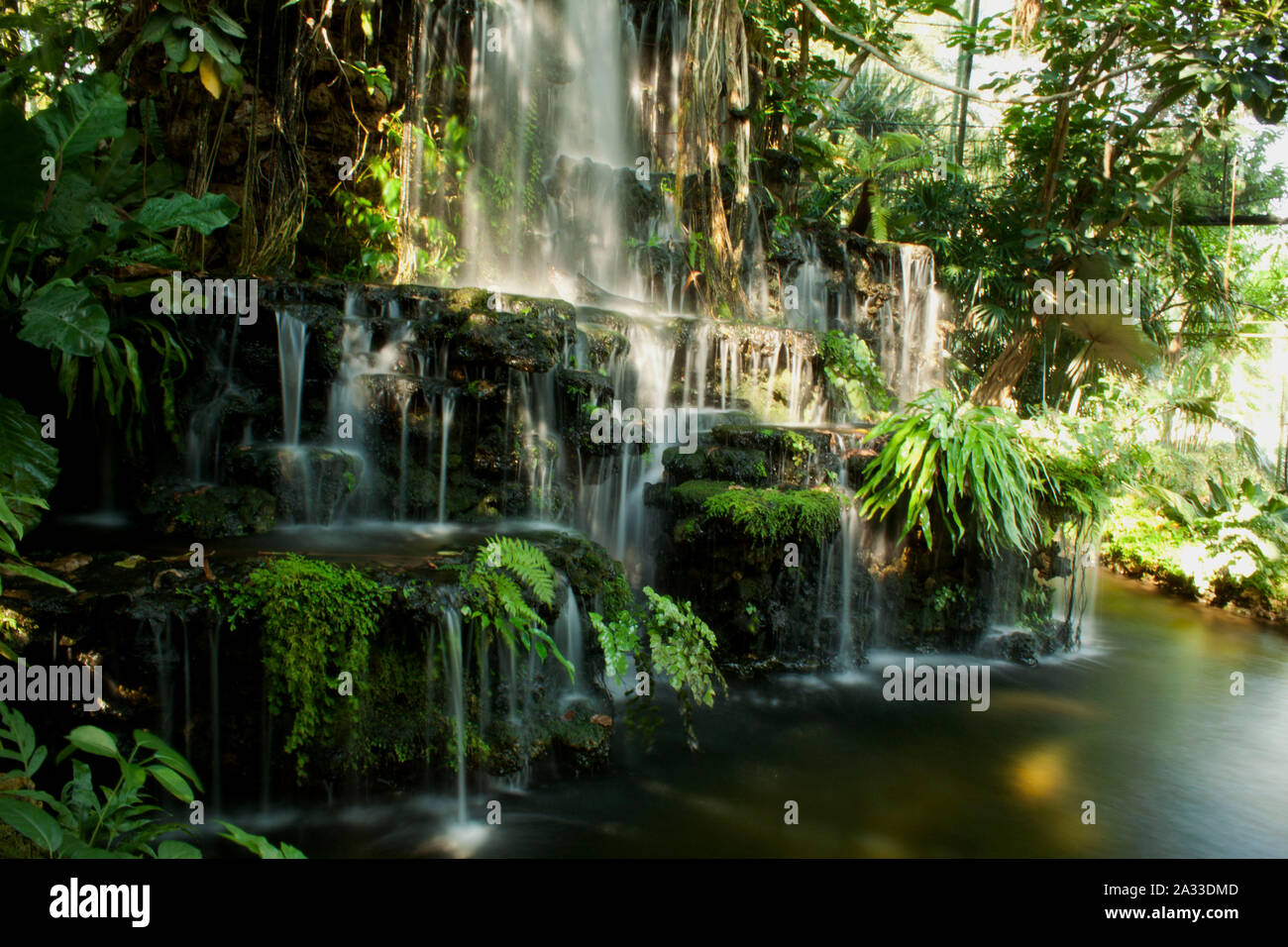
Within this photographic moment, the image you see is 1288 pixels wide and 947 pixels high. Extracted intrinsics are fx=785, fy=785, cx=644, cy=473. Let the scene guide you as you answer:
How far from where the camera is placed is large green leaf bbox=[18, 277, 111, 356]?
378 centimetres

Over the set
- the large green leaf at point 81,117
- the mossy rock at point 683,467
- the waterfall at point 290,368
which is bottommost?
the mossy rock at point 683,467

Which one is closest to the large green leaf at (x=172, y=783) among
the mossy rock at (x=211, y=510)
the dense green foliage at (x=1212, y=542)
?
the mossy rock at (x=211, y=510)

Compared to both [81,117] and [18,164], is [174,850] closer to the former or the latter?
[18,164]

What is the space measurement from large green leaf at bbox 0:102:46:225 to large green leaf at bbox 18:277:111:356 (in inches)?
16.1

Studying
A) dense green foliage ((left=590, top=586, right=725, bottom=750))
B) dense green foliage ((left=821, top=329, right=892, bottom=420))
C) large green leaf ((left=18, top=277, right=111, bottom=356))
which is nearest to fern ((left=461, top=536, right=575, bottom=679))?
dense green foliage ((left=590, top=586, right=725, bottom=750))

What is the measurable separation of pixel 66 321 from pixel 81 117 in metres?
1.28

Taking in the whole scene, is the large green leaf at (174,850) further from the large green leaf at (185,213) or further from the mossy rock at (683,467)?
the mossy rock at (683,467)

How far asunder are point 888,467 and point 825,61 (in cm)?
872

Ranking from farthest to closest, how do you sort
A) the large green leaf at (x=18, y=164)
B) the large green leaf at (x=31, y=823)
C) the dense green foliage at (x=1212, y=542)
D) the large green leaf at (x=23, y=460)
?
the dense green foliage at (x=1212, y=542) → the large green leaf at (x=23, y=460) → the large green leaf at (x=18, y=164) → the large green leaf at (x=31, y=823)

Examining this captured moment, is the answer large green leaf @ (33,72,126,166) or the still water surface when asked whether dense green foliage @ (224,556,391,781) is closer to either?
the still water surface

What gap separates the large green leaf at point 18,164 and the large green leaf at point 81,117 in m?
0.83

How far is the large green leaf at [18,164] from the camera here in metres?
3.35

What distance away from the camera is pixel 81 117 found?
4.25m
